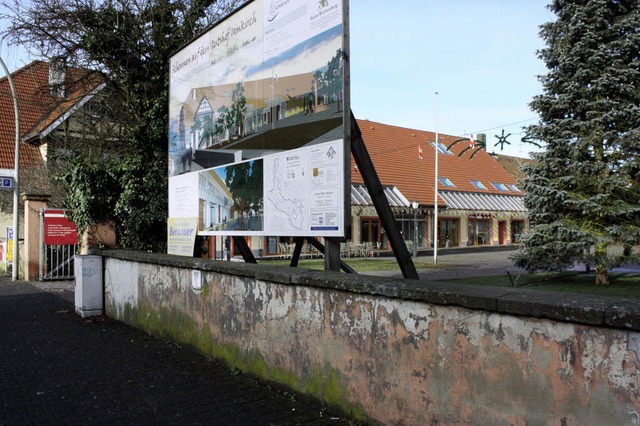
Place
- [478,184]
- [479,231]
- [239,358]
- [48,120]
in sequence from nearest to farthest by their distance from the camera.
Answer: [239,358] → [48,120] → [478,184] → [479,231]

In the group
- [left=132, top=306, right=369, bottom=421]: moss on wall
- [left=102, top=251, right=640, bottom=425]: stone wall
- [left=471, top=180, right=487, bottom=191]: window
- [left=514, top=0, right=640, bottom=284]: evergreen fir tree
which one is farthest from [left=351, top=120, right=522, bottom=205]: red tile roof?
[left=102, top=251, right=640, bottom=425]: stone wall

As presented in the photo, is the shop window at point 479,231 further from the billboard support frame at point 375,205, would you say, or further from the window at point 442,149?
the billboard support frame at point 375,205

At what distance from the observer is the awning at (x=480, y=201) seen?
4228cm

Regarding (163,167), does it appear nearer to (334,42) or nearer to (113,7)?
(113,7)

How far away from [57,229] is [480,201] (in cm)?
3440

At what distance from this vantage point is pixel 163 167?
455 inches

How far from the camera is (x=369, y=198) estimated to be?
3578 centimetres

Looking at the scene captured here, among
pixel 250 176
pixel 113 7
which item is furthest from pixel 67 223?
pixel 250 176

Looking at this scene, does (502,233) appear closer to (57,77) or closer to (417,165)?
(417,165)

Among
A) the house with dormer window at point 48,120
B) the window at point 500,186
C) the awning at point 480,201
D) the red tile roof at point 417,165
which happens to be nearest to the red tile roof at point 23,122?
the house with dormer window at point 48,120

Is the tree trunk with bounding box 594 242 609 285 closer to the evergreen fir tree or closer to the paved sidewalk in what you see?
the evergreen fir tree

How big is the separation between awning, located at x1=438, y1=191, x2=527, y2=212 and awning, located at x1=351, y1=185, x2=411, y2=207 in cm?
498

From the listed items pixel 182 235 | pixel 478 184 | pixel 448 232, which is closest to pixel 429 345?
pixel 182 235

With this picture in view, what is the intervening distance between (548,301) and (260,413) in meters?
2.77
